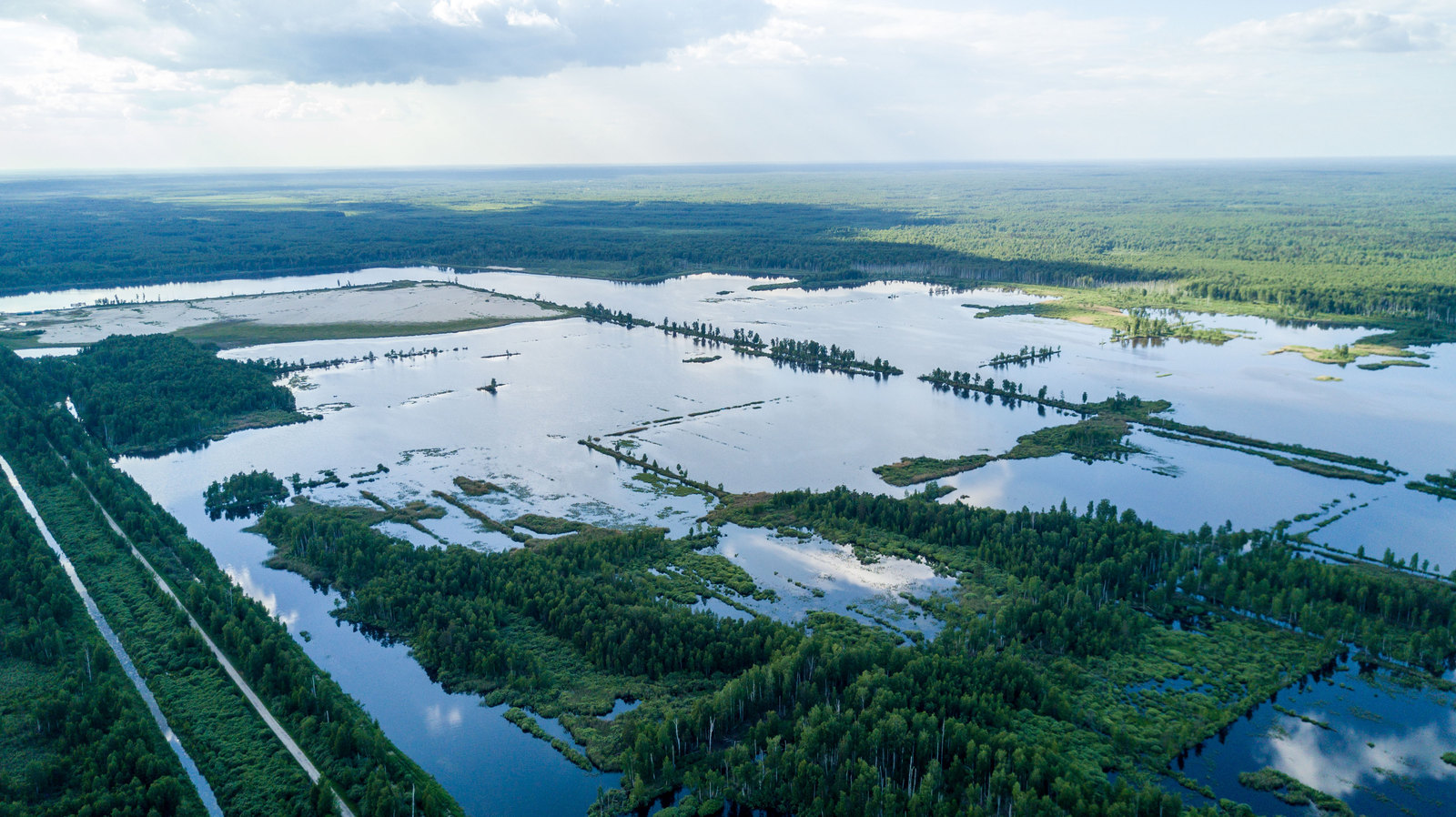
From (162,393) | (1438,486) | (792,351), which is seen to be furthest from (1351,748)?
(162,393)

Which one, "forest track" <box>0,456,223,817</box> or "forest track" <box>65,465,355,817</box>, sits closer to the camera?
"forest track" <box>0,456,223,817</box>

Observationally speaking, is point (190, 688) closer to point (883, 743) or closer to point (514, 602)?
point (514, 602)

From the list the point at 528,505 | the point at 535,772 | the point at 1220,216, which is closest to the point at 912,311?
the point at 528,505

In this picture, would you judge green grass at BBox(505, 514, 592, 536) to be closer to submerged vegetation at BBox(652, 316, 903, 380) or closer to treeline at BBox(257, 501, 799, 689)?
treeline at BBox(257, 501, 799, 689)

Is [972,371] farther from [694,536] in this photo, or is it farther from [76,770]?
[76,770]

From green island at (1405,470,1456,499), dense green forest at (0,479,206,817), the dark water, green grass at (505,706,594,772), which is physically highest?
green island at (1405,470,1456,499)

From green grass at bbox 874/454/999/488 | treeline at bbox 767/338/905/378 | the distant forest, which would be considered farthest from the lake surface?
the distant forest
